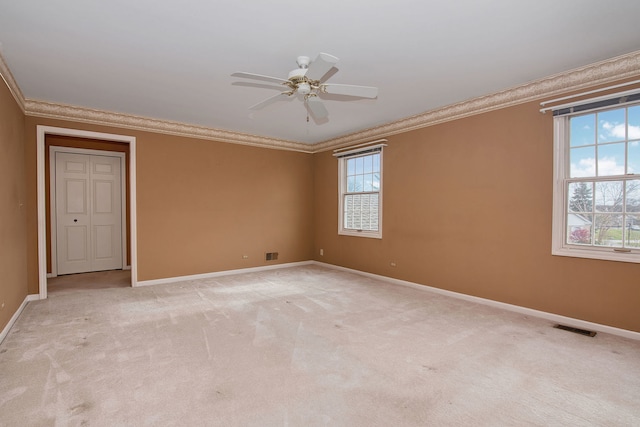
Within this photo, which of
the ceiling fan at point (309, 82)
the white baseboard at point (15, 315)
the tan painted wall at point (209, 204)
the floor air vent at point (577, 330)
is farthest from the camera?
the tan painted wall at point (209, 204)

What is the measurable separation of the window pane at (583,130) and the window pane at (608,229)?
75 centimetres

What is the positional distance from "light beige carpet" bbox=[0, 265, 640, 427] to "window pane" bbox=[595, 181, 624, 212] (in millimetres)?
1226

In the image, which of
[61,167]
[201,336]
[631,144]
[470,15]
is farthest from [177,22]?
[61,167]

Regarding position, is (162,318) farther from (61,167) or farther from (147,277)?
(61,167)

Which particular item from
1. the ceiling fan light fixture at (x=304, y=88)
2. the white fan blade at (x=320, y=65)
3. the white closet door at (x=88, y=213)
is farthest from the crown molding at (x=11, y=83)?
the white fan blade at (x=320, y=65)

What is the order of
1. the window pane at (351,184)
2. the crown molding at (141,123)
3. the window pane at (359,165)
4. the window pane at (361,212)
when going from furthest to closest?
the window pane at (351,184), the window pane at (359,165), the window pane at (361,212), the crown molding at (141,123)

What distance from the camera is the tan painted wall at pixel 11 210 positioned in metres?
2.93

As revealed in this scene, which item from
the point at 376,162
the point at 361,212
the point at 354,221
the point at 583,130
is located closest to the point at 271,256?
the point at 354,221

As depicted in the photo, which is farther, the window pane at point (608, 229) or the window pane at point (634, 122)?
the window pane at point (608, 229)

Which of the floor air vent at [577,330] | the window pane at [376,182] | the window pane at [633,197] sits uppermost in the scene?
the window pane at [376,182]

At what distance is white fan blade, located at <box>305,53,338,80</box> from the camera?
207 cm

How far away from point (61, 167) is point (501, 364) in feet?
22.6

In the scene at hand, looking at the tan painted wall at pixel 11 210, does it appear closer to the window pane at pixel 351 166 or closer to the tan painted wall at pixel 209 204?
the tan painted wall at pixel 209 204

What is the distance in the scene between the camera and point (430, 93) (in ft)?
12.2
